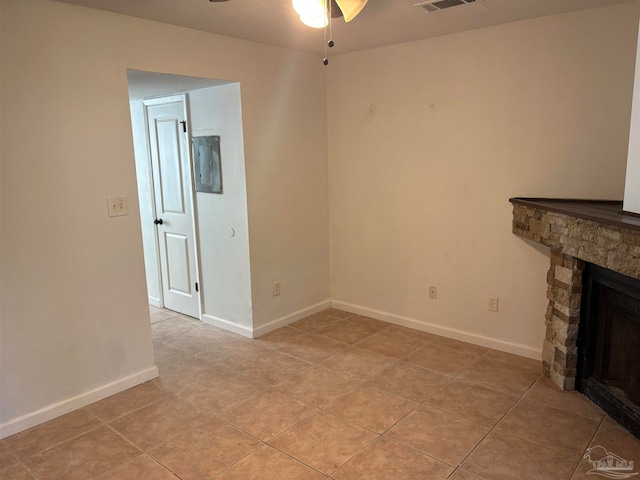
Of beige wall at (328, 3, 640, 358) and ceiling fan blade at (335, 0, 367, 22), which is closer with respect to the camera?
ceiling fan blade at (335, 0, 367, 22)

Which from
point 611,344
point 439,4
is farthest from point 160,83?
point 611,344

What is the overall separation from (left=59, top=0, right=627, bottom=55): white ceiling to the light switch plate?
1102mm

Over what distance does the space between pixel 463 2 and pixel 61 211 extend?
260 centimetres

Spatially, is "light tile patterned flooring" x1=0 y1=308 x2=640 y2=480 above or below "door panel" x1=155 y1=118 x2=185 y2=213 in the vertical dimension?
below

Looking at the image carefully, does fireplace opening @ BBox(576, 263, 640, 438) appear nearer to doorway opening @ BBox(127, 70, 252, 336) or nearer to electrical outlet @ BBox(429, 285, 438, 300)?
electrical outlet @ BBox(429, 285, 438, 300)

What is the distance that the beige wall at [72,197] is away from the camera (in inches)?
96.6

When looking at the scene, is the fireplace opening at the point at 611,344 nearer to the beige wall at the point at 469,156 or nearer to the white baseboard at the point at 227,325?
the beige wall at the point at 469,156

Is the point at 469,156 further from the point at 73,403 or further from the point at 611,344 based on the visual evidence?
the point at 73,403

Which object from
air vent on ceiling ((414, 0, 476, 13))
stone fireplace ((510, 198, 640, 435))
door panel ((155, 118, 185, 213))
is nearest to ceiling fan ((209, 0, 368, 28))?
air vent on ceiling ((414, 0, 476, 13))

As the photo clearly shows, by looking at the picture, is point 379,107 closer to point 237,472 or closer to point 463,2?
point 463,2

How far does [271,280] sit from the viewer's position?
3975 mm

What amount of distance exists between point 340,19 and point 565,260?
204 cm

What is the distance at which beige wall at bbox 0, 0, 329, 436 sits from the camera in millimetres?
2453

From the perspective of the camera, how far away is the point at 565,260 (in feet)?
9.15
